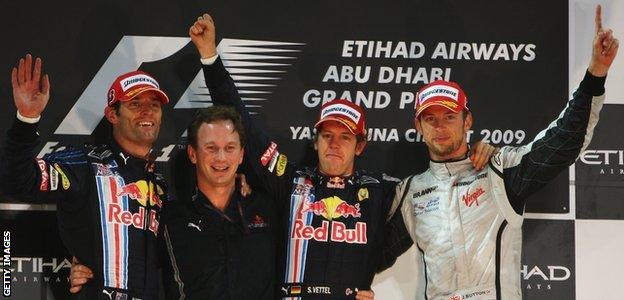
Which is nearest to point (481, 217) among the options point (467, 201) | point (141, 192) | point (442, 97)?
point (467, 201)

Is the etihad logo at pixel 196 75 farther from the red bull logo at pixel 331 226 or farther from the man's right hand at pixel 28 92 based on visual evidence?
the man's right hand at pixel 28 92

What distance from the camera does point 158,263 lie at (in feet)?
11.9

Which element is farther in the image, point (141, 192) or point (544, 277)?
point (544, 277)

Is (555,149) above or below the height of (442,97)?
below

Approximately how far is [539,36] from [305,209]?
1.63m

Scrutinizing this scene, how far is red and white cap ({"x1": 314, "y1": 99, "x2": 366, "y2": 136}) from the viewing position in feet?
12.2

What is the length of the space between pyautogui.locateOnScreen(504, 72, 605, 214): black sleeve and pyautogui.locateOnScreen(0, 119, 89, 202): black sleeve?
190 centimetres

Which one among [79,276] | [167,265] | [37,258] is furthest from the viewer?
[37,258]

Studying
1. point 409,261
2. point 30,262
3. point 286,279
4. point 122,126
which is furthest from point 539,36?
point 30,262

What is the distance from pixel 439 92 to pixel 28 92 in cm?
181

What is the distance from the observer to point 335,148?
146 inches

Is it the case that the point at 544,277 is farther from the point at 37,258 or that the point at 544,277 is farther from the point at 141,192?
the point at 37,258

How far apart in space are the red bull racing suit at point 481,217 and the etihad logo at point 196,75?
1055mm

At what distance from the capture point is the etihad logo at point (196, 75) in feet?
13.8
